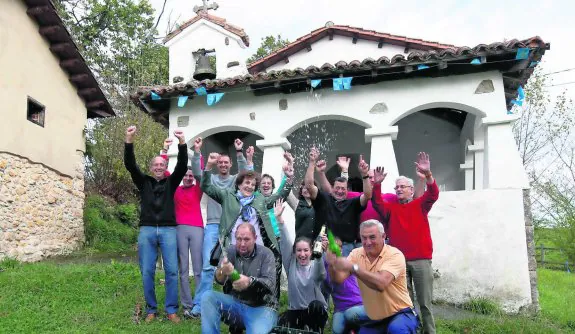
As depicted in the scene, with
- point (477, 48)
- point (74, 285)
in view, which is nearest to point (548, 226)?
point (477, 48)

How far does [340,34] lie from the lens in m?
11.4

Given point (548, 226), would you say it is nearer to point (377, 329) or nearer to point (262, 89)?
point (262, 89)

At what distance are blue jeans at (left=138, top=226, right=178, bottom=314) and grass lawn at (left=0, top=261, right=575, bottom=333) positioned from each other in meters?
0.30

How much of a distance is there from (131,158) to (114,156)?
10741 mm

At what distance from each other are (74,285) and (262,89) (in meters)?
3.99

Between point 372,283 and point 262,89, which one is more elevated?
point 262,89

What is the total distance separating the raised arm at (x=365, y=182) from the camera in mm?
4277

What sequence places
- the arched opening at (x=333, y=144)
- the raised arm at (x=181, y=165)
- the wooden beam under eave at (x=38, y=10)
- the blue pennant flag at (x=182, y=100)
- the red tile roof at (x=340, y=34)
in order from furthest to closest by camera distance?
the red tile roof at (x=340, y=34) < the wooden beam under eave at (x=38, y=10) < the arched opening at (x=333, y=144) < the blue pennant flag at (x=182, y=100) < the raised arm at (x=181, y=165)

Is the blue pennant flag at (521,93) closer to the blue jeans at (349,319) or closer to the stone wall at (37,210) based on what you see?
the blue jeans at (349,319)

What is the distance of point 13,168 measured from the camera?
31.0 ft

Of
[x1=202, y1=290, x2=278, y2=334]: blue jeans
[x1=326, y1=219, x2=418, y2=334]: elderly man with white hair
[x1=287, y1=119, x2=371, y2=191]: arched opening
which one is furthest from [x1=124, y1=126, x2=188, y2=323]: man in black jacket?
[x1=287, y1=119, x2=371, y2=191]: arched opening

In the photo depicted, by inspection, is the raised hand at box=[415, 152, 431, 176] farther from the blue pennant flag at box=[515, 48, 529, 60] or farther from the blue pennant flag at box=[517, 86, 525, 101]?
the blue pennant flag at box=[517, 86, 525, 101]

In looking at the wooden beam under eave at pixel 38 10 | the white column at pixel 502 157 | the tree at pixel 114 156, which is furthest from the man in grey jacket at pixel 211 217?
the tree at pixel 114 156

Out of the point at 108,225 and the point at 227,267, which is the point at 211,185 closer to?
the point at 227,267
